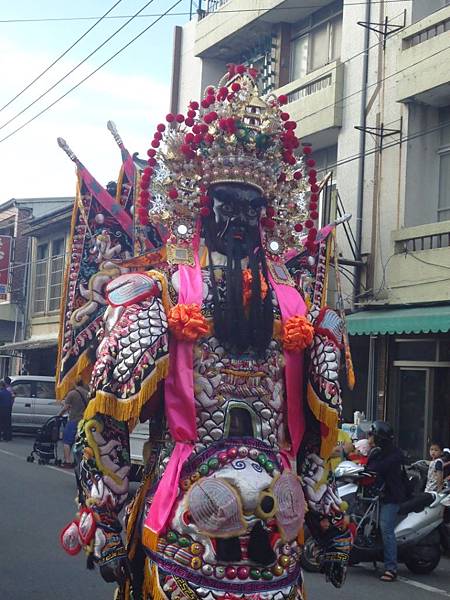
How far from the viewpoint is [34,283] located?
36.2 meters

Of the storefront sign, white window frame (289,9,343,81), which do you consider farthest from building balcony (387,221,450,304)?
the storefront sign

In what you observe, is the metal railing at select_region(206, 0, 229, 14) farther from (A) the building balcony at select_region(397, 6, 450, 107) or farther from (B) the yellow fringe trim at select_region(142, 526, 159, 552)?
(B) the yellow fringe trim at select_region(142, 526, 159, 552)

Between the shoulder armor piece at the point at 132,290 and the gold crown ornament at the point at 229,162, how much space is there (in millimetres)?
289

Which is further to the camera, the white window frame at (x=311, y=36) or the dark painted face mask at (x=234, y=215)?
the white window frame at (x=311, y=36)

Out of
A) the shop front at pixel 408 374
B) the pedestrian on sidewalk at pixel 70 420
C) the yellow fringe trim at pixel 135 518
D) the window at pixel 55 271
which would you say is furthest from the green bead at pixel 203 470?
the window at pixel 55 271

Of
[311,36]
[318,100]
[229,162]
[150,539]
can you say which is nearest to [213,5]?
[311,36]

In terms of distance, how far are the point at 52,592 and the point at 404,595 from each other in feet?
10.2

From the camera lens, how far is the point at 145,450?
3486mm

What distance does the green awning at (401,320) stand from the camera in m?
13.5

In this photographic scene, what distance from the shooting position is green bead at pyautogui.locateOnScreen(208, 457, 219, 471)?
10.2ft

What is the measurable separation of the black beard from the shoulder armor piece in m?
0.24

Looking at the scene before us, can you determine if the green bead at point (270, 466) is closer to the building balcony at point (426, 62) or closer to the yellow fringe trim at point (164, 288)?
the yellow fringe trim at point (164, 288)

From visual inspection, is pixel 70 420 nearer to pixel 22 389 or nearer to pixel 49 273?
pixel 22 389

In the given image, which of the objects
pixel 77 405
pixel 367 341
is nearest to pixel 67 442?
pixel 77 405
